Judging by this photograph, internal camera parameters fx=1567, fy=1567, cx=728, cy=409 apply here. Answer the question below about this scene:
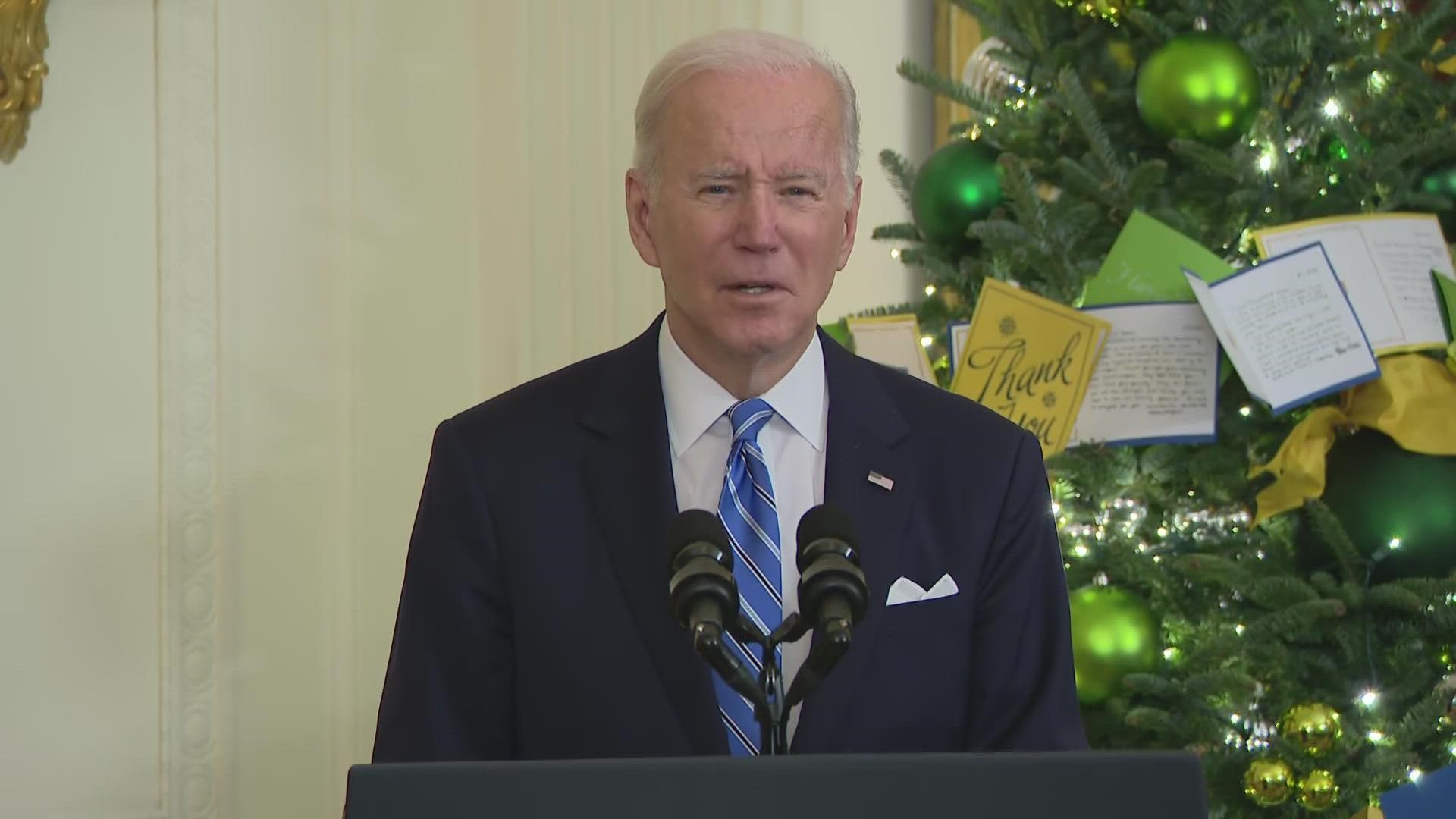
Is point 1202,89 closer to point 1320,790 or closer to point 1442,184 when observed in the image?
point 1442,184

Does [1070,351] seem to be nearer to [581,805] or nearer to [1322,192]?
[1322,192]

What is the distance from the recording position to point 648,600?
1532mm

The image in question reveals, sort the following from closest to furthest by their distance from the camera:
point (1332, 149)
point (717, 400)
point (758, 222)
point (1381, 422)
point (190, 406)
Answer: point (758, 222) < point (717, 400) < point (1381, 422) < point (1332, 149) < point (190, 406)

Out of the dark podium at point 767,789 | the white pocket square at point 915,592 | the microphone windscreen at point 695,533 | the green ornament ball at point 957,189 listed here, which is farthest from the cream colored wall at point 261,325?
the dark podium at point 767,789

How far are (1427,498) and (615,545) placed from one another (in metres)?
1.14

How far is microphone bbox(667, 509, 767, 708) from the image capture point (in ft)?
3.30

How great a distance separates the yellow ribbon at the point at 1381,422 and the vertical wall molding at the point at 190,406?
73.1 inches

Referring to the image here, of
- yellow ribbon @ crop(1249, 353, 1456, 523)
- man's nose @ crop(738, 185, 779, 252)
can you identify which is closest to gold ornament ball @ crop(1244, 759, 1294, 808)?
yellow ribbon @ crop(1249, 353, 1456, 523)

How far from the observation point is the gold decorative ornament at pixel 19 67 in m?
2.66

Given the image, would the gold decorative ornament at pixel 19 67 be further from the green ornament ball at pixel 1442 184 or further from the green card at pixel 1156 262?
the green ornament ball at pixel 1442 184

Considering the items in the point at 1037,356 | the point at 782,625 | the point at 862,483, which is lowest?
the point at 782,625

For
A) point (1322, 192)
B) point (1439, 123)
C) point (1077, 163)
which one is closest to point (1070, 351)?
point (1077, 163)

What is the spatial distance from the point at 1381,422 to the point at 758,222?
1.08 metres

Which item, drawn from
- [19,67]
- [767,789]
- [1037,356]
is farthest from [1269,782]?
[19,67]
